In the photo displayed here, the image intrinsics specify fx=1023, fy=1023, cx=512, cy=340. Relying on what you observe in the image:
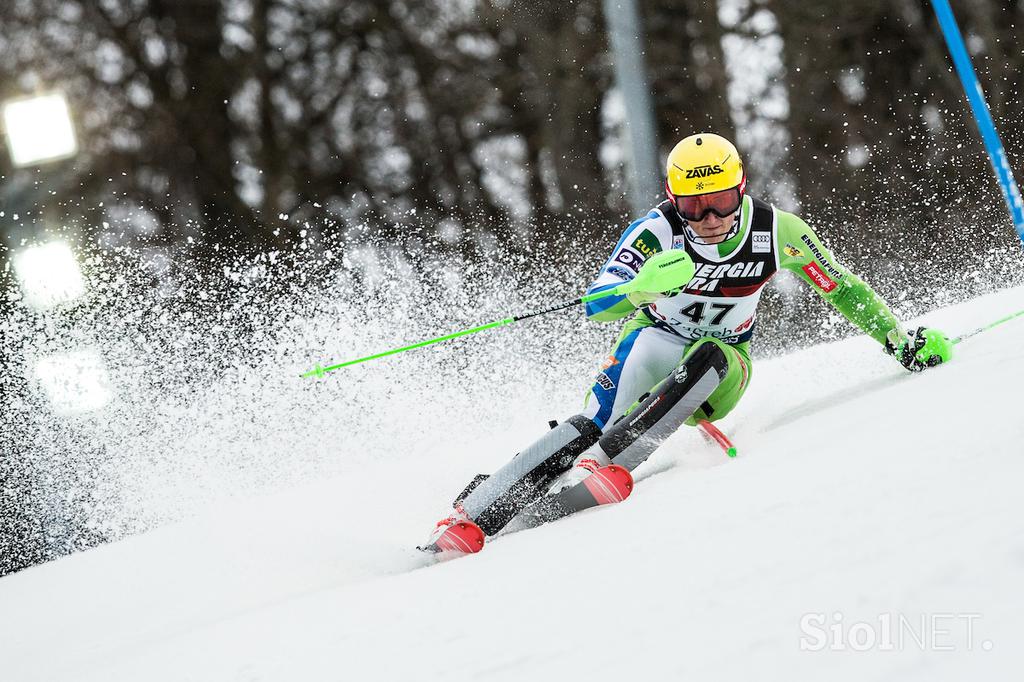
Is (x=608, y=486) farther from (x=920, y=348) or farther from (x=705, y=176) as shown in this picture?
(x=920, y=348)

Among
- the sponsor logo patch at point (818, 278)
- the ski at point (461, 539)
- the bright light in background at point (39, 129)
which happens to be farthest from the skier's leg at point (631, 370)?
the bright light in background at point (39, 129)

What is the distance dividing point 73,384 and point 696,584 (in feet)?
23.4

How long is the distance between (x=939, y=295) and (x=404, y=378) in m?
6.24

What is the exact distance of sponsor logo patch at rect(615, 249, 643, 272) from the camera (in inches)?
151

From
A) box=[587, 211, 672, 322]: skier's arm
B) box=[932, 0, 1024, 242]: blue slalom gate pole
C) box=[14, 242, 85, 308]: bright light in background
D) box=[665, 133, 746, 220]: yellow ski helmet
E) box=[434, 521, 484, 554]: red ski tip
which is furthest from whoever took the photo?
box=[14, 242, 85, 308]: bright light in background

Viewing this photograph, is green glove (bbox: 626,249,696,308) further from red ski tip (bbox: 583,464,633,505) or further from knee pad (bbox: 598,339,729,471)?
red ski tip (bbox: 583,464,633,505)

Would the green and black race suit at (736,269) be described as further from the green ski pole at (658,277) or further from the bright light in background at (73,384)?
the bright light in background at (73,384)

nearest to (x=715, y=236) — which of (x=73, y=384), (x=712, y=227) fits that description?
(x=712, y=227)

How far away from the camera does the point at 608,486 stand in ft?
10.9

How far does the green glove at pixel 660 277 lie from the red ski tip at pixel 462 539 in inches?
38.5

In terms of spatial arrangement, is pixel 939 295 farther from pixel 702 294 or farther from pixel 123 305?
pixel 123 305

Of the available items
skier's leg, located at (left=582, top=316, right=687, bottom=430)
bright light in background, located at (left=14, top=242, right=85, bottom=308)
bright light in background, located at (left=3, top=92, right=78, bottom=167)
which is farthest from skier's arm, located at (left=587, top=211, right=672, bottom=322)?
bright light in background, located at (left=14, top=242, right=85, bottom=308)

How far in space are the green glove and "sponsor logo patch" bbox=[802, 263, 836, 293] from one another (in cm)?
89

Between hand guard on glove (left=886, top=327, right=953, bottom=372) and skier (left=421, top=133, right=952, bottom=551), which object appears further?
hand guard on glove (left=886, top=327, right=953, bottom=372)
